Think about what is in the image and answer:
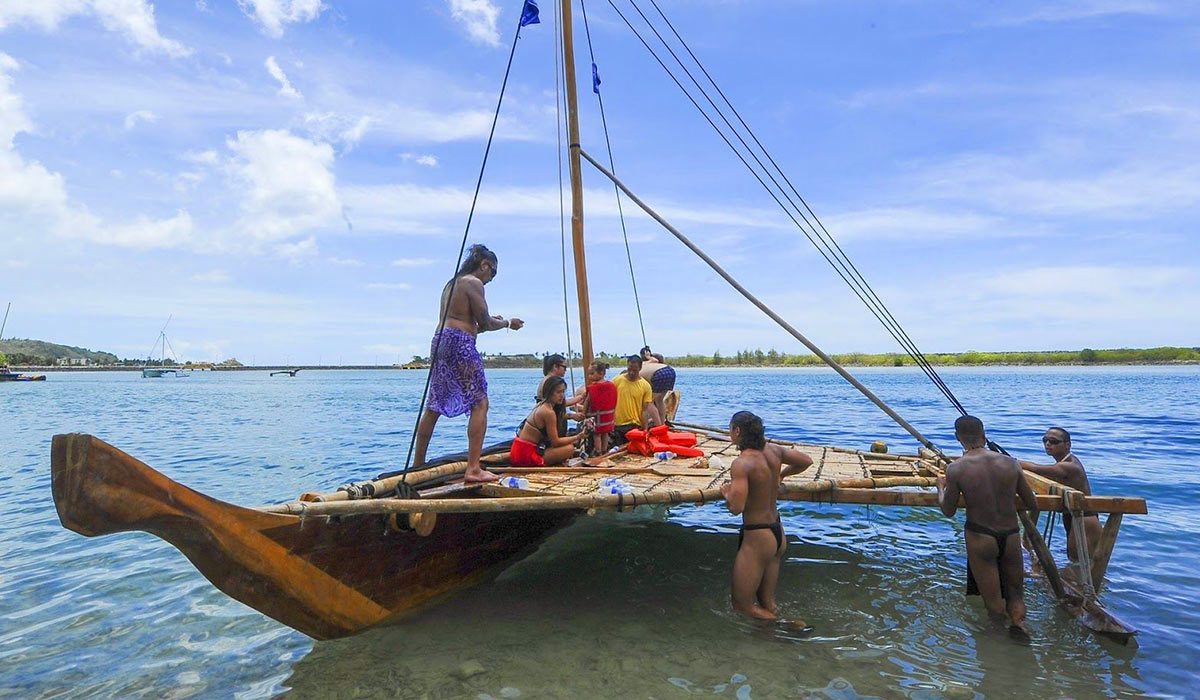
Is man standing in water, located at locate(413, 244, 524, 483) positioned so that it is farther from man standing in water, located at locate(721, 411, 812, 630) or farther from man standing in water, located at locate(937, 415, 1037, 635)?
man standing in water, located at locate(937, 415, 1037, 635)

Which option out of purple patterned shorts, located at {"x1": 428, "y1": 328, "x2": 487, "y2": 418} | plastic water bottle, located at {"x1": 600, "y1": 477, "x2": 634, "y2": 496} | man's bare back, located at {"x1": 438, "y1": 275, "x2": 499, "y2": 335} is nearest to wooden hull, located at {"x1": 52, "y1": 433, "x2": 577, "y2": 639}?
purple patterned shorts, located at {"x1": 428, "y1": 328, "x2": 487, "y2": 418}

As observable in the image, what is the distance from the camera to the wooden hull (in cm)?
331

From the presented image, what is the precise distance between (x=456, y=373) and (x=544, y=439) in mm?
1904

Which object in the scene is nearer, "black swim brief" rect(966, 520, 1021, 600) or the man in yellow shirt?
"black swim brief" rect(966, 520, 1021, 600)

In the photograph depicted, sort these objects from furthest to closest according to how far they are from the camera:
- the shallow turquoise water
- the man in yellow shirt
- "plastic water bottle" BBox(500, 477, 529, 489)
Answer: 1. the man in yellow shirt
2. "plastic water bottle" BBox(500, 477, 529, 489)
3. the shallow turquoise water

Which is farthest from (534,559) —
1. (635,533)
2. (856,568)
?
(856,568)

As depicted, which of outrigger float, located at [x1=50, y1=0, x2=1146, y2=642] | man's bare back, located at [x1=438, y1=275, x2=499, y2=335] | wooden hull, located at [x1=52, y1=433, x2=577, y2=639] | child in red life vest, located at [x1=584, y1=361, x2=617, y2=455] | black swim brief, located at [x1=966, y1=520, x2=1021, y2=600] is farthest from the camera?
child in red life vest, located at [x1=584, y1=361, x2=617, y2=455]

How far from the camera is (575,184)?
854cm

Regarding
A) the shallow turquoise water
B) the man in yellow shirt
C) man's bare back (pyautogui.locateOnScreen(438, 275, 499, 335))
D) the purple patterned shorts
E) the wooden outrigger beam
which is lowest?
the shallow turquoise water

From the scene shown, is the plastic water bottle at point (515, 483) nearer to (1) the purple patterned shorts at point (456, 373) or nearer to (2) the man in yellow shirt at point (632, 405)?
(1) the purple patterned shorts at point (456, 373)

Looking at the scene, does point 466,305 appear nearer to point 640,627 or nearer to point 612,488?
point 612,488

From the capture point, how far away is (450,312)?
6090 mm

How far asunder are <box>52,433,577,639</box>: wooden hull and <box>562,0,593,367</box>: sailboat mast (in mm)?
3118

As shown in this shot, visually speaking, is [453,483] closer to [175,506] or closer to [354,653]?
[354,653]
